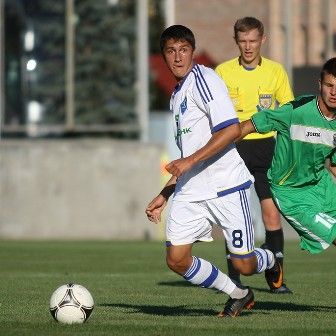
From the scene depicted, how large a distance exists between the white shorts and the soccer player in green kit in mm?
474

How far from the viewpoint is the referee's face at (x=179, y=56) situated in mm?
9500

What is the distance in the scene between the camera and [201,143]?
9.53 m

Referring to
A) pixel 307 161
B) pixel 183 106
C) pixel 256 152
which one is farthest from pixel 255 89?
pixel 183 106

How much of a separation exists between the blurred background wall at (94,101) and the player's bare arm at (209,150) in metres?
13.8

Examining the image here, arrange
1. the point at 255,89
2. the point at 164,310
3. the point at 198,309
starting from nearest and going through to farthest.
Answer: the point at 164,310 < the point at 198,309 < the point at 255,89

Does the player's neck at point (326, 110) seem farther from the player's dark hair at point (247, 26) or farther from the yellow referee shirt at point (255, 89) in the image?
the yellow referee shirt at point (255, 89)

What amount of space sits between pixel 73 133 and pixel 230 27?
497 centimetres

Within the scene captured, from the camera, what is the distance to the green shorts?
9.82m

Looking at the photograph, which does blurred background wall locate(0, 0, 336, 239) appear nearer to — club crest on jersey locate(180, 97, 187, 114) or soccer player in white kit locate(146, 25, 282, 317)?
soccer player in white kit locate(146, 25, 282, 317)

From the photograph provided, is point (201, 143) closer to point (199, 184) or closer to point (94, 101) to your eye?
point (199, 184)

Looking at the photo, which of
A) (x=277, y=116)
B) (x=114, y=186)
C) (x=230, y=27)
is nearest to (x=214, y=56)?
(x=230, y=27)

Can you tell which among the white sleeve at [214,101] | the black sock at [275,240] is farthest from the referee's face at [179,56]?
the black sock at [275,240]

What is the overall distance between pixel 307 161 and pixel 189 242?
1051mm

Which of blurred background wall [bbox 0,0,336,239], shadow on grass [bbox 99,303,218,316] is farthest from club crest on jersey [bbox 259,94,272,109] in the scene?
blurred background wall [bbox 0,0,336,239]
